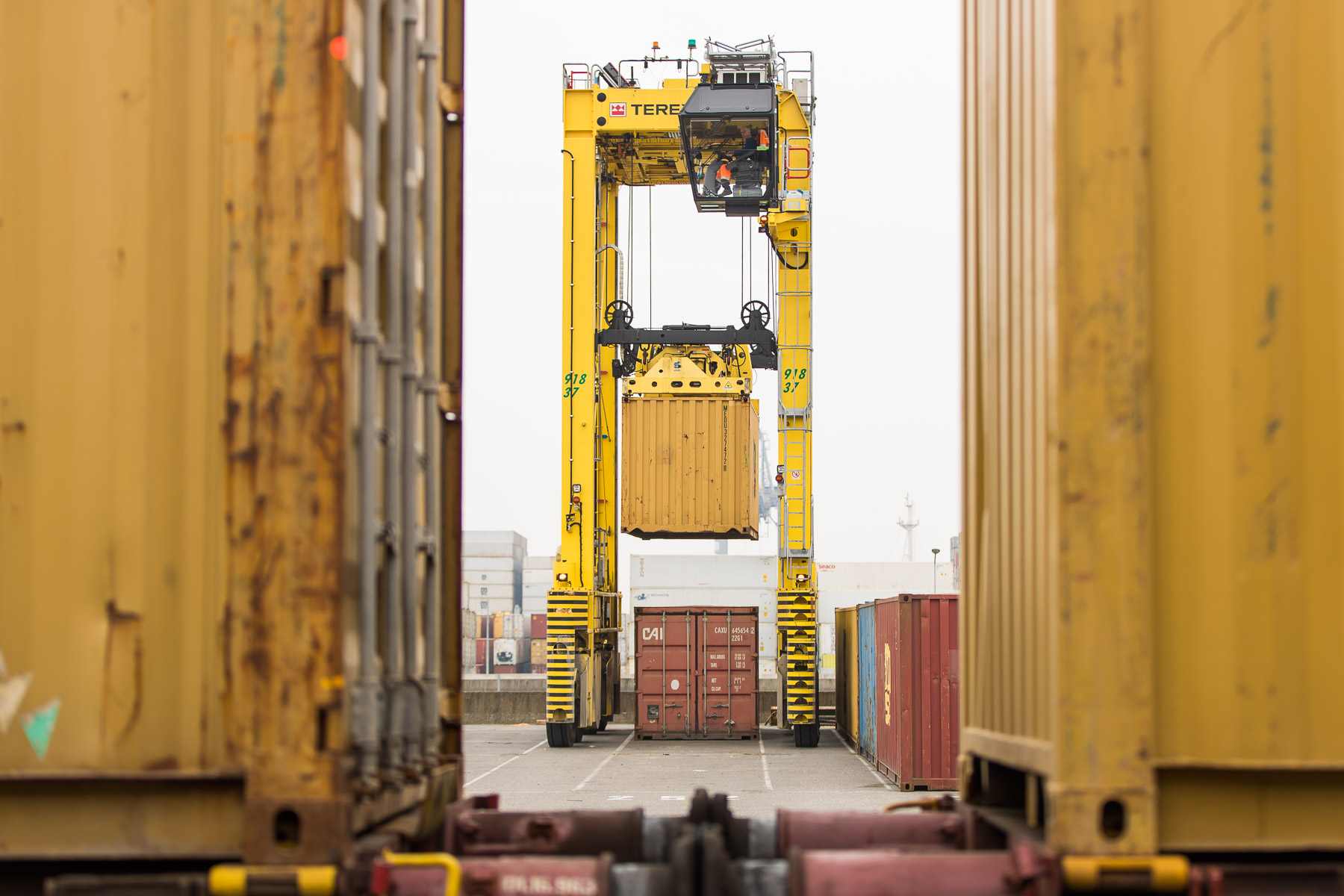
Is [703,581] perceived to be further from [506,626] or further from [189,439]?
[189,439]

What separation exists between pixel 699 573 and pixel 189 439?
63.9 metres

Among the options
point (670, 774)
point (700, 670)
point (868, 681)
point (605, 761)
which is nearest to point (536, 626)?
point (700, 670)

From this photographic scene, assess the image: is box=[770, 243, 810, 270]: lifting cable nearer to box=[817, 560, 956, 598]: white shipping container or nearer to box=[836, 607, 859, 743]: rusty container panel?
box=[836, 607, 859, 743]: rusty container panel

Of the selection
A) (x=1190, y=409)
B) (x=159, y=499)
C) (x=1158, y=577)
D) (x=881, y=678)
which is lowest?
(x=881, y=678)

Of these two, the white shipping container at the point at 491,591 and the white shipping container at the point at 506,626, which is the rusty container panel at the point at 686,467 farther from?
the white shipping container at the point at 491,591

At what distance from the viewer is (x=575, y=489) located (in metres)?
23.9

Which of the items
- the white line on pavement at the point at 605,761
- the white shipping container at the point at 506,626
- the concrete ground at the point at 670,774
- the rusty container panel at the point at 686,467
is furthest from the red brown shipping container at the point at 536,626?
the rusty container panel at the point at 686,467

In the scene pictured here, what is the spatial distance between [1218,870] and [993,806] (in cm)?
151

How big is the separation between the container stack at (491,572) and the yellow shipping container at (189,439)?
64.9 m

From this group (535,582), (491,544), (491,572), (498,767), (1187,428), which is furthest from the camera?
(535,582)

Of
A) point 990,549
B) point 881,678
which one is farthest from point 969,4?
point 881,678

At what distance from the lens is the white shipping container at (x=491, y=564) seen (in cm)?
6988

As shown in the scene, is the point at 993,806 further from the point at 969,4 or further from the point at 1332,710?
the point at 969,4

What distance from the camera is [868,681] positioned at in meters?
21.2
